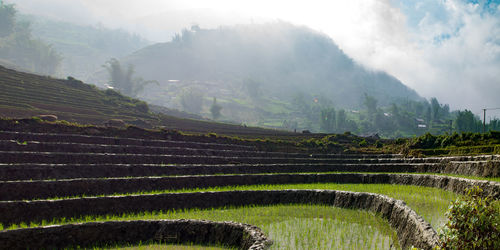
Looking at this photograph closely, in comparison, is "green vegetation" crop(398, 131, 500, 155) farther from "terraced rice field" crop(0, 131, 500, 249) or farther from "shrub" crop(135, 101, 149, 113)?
"shrub" crop(135, 101, 149, 113)

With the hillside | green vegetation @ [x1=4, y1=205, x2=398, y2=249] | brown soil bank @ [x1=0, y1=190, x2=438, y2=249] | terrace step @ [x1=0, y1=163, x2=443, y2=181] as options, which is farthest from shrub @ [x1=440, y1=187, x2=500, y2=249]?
the hillside

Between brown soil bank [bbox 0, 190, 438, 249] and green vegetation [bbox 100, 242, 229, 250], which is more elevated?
brown soil bank [bbox 0, 190, 438, 249]

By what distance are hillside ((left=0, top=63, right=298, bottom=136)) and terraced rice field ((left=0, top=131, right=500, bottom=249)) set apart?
91.1ft

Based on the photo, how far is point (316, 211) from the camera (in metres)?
15.1

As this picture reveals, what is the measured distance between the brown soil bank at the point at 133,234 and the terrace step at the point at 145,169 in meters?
9.35

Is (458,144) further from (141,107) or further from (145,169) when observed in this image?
(141,107)

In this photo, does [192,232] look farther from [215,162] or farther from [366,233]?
[215,162]

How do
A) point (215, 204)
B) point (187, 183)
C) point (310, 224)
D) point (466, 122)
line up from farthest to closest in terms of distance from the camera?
point (466, 122) < point (187, 183) < point (215, 204) < point (310, 224)

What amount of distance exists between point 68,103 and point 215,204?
55.8 metres

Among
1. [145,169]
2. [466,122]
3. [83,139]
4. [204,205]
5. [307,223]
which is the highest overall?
[466,122]

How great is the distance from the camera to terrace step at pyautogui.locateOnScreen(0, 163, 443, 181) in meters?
18.3

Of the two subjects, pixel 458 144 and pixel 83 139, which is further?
pixel 458 144

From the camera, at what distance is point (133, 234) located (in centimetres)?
1152

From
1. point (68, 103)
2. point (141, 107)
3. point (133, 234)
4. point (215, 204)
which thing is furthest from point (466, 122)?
point (133, 234)
